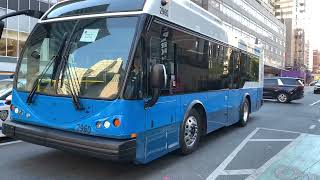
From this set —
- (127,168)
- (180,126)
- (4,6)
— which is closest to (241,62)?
(180,126)

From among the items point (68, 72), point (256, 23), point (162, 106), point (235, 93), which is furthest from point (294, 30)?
point (68, 72)

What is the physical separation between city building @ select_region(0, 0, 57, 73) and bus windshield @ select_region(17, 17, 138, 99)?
25579 millimetres

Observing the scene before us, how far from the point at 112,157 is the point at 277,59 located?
108 metres

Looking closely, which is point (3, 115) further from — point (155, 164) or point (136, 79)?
point (136, 79)

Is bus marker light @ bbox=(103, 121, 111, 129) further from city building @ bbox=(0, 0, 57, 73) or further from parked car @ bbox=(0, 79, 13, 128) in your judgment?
city building @ bbox=(0, 0, 57, 73)

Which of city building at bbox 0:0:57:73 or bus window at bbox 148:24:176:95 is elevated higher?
city building at bbox 0:0:57:73

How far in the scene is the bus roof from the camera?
5.98 metres

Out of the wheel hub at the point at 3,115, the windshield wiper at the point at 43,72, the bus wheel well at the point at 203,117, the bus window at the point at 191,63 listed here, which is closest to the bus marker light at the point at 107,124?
the windshield wiper at the point at 43,72

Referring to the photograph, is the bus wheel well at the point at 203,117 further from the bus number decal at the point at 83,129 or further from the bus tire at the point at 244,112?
the bus tire at the point at 244,112

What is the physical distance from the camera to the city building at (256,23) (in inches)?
2542

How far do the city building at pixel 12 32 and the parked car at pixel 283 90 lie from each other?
18.8 metres

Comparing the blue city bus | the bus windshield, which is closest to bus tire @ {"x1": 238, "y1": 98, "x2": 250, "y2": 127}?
the blue city bus

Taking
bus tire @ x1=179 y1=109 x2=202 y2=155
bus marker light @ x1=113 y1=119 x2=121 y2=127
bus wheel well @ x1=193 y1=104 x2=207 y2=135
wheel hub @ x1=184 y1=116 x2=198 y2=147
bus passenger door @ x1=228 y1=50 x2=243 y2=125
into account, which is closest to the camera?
bus marker light @ x1=113 y1=119 x2=121 y2=127

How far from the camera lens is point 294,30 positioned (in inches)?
5556
